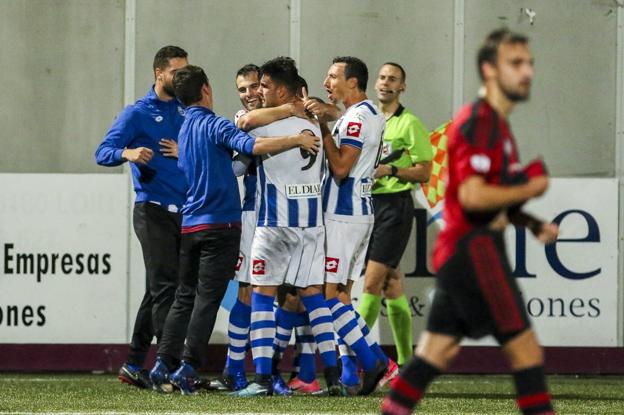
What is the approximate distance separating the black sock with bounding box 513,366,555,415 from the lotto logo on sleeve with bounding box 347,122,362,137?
3.45 metres

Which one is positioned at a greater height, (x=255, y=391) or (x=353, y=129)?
(x=353, y=129)

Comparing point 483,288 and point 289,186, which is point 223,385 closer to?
point 289,186

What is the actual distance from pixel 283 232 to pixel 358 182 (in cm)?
70

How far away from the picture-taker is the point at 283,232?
8.42m

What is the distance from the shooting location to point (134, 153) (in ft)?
28.7

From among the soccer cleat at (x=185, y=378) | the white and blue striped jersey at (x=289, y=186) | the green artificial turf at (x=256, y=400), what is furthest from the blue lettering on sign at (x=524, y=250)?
the soccer cleat at (x=185, y=378)

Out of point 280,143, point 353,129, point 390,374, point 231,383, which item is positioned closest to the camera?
point 280,143

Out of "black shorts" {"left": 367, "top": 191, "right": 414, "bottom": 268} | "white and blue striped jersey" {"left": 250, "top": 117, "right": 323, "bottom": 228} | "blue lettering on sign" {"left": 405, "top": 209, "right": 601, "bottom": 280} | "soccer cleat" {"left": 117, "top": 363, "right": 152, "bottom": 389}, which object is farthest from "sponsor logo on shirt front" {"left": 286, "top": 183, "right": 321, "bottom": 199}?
"blue lettering on sign" {"left": 405, "top": 209, "right": 601, "bottom": 280}

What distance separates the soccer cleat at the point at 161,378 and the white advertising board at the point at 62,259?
2.27m

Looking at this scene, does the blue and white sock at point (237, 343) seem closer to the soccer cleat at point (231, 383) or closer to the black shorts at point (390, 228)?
the soccer cleat at point (231, 383)

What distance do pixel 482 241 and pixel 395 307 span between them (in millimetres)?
5046

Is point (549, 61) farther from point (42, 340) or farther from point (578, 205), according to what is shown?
point (42, 340)

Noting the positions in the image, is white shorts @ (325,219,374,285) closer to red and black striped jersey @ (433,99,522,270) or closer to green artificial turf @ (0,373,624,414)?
green artificial turf @ (0,373,624,414)

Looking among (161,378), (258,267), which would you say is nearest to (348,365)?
(258,267)
